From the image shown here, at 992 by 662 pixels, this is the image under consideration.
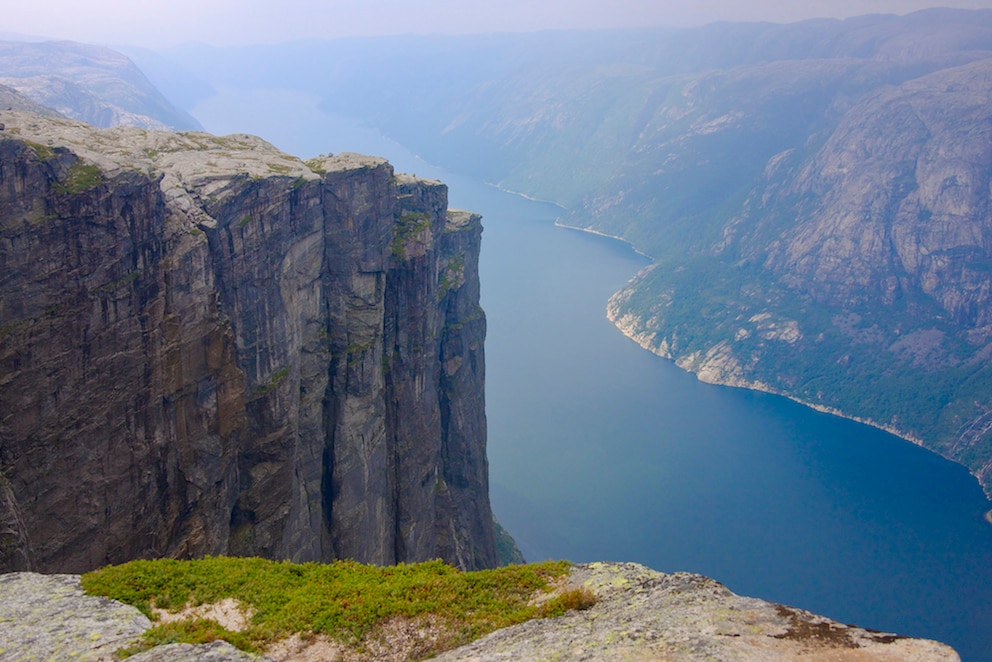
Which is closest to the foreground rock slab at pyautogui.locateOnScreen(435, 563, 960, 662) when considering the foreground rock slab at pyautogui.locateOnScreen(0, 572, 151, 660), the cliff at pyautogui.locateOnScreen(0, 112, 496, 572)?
the foreground rock slab at pyautogui.locateOnScreen(0, 572, 151, 660)

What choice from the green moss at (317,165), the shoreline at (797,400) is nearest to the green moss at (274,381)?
the green moss at (317,165)

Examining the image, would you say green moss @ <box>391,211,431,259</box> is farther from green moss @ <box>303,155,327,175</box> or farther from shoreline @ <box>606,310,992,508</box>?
shoreline @ <box>606,310,992,508</box>

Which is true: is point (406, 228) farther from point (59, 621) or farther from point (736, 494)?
point (736, 494)

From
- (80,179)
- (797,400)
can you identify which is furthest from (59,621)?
(797,400)

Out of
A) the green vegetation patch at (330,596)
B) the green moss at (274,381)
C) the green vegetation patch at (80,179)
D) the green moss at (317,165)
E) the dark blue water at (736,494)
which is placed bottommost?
the dark blue water at (736,494)

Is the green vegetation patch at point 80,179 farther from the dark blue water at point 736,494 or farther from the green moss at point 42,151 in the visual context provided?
the dark blue water at point 736,494

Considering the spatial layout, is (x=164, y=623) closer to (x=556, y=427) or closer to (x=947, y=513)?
(x=556, y=427)
